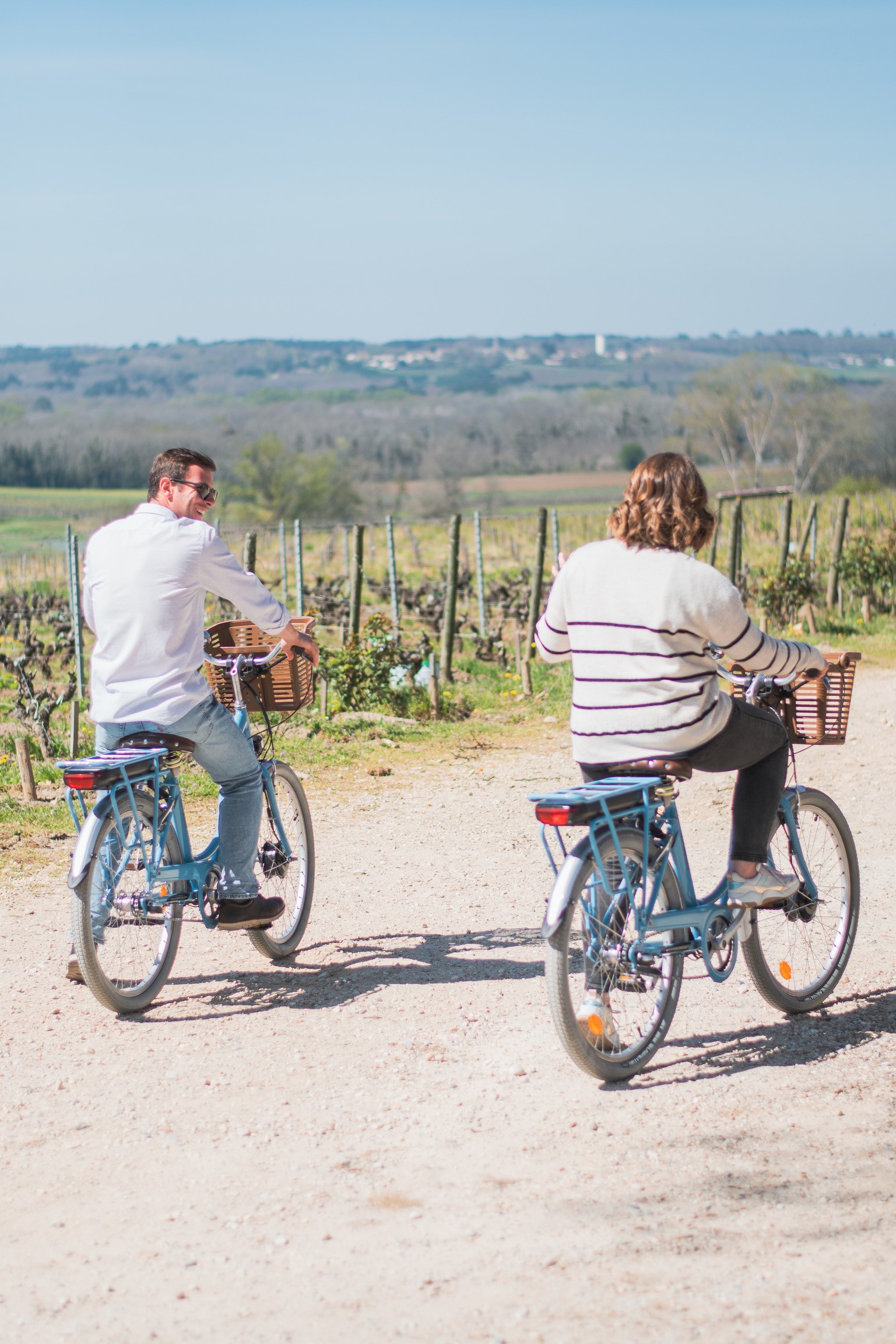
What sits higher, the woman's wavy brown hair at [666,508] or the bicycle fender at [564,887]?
the woman's wavy brown hair at [666,508]

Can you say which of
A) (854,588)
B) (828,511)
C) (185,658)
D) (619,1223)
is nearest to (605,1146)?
(619,1223)

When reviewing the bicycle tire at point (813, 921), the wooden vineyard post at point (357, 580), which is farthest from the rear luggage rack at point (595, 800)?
the wooden vineyard post at point (357, 580)

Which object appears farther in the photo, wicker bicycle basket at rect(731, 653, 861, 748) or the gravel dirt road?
wicker bicycle basket at rect(731, 653, 861, 748)

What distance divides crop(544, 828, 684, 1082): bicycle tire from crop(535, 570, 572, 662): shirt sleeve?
52 centimetres

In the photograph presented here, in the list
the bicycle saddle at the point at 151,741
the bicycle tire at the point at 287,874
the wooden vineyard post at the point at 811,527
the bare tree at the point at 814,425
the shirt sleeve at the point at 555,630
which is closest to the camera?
the shirt sleeve at the point at 555,630

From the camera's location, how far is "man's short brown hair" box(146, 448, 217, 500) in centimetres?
434

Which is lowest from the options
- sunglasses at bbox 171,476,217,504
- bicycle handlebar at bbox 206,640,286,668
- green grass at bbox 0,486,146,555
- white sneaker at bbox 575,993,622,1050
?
green grass at bbox 0,486,146,555

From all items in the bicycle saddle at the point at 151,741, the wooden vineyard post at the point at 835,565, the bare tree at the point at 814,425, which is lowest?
the bare tree at the point at 814,425

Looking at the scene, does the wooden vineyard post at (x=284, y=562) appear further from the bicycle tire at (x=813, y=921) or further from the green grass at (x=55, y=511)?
the green grass at (x=55, y=511)

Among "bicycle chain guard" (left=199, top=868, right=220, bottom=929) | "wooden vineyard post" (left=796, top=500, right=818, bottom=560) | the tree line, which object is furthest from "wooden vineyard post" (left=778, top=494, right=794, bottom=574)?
the tree line

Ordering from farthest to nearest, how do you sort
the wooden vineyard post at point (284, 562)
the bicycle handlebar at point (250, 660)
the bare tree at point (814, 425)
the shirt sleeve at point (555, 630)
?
the bare tree at point (814, 425), the wooden vineyard post at point (284, 562), the bicycle handlebar at point (250, 660), the shirt sleeve at point (555, 630)

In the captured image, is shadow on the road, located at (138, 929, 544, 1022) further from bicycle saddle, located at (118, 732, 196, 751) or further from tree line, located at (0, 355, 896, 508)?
tree line, located at (0, 355, 896, 508)

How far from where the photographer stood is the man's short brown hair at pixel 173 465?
4.34 m

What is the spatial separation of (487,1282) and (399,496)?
298 ft
